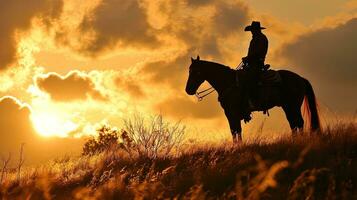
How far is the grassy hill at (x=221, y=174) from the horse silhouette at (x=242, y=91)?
213 centimetres

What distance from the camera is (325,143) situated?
1188cm

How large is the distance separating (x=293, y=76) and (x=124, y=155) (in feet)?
16.7

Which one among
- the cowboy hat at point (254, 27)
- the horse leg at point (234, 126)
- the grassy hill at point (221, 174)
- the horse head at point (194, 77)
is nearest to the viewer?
the grassy hill at point (221, 174)

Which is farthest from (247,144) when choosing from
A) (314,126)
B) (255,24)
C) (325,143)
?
(255,24)

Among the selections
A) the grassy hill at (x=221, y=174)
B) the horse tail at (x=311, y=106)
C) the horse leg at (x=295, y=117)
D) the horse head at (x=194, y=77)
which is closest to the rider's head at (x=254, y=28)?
the horse head at (x=194, y=77)

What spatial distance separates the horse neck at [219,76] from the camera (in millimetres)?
16047

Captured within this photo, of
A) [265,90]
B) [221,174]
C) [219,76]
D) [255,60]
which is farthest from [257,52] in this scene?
[221,174]

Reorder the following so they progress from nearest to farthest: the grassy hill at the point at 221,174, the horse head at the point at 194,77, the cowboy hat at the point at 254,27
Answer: the grassy hill at the point at 221,174 < the cowboy hat at the point at 254,27 < the horse head at the point at 194,77

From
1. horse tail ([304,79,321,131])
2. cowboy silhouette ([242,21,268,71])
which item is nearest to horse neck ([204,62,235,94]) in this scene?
cowboy silhouette ([242,21,268,71])

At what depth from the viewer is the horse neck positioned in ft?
52.6

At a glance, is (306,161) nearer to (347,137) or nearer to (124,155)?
(347,137)

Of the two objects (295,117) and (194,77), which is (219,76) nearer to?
(194,77)

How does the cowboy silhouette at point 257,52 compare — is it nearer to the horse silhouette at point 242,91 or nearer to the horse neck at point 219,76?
the horse silhouette at point 242,91

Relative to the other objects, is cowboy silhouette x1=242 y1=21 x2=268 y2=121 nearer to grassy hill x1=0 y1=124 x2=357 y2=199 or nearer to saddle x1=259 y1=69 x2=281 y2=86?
saddle x1=259 y1=69 x2=281 y2=86
